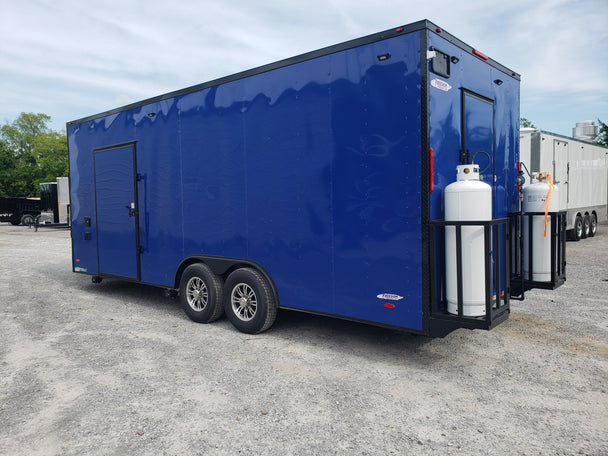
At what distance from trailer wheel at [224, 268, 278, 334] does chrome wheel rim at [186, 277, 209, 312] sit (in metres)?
0.45

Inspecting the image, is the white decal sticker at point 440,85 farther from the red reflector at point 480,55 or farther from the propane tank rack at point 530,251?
the propane tank rack at point 530,251

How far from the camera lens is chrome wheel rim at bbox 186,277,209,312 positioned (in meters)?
6.24

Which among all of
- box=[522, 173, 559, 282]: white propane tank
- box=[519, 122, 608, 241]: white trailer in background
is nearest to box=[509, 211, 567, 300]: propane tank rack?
box=[522, 173, 559, 282]: white propane tank

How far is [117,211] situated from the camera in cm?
752

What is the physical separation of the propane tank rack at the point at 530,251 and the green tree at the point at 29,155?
61.6 m

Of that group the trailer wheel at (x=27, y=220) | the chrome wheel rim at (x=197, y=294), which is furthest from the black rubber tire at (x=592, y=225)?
the trailer wheel at (x=27, y=220)

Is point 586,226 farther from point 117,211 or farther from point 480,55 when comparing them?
point 117,211

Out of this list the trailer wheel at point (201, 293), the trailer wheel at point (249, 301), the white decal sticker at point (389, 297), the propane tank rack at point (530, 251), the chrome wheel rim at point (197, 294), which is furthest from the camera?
the chrome wheel rim at point (197, 294)

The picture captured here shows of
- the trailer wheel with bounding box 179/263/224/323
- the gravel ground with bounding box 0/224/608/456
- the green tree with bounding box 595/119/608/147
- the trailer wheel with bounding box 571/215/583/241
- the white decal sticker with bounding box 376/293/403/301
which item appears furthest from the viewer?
the green tree with bounding box 595/119/608/147

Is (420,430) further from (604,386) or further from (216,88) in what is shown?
(216,88)

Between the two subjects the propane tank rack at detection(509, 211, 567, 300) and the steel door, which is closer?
the propane tank rack at detection(509, 211, 567, 300)

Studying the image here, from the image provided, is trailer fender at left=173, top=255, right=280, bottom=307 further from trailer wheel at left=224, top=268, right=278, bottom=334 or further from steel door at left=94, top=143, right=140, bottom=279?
steel door at left=94, top=143, right=140, bottom=279

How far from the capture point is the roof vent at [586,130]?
22219 millimetres

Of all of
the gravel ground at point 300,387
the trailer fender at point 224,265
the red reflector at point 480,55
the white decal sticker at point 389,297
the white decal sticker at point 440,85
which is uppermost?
the red reflector at point 480,55
